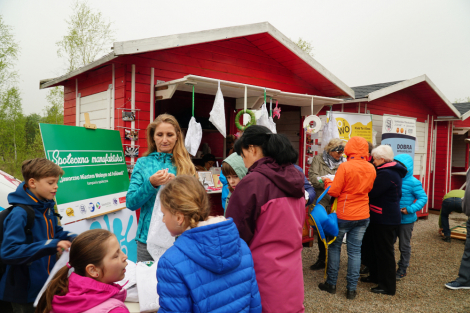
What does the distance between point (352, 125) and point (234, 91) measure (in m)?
3.32

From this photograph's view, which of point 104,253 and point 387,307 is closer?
point 104,253

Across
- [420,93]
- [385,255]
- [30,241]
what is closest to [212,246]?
[30,241]

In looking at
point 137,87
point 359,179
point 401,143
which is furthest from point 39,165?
point 401,143

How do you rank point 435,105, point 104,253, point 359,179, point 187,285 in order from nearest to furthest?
point 187,285 < point 104,253 < point 359,179 < point 435,105

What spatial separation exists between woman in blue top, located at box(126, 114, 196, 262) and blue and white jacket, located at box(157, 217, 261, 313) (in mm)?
882

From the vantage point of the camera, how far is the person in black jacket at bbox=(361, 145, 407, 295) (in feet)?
12.8

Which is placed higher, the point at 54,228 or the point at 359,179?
the point at 359,179

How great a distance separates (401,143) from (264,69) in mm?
4483

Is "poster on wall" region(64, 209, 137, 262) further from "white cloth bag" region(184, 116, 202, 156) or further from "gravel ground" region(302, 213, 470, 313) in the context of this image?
"gravel ground" region(302, 213, 470, 313)

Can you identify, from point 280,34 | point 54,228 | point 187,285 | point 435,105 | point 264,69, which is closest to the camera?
point 187,285

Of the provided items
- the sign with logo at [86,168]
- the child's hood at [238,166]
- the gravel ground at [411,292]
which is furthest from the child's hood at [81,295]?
the gravel ground at [411,292]

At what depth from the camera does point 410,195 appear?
4594mm

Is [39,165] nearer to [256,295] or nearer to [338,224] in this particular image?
[256,295]

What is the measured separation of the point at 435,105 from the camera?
31.2 feet
